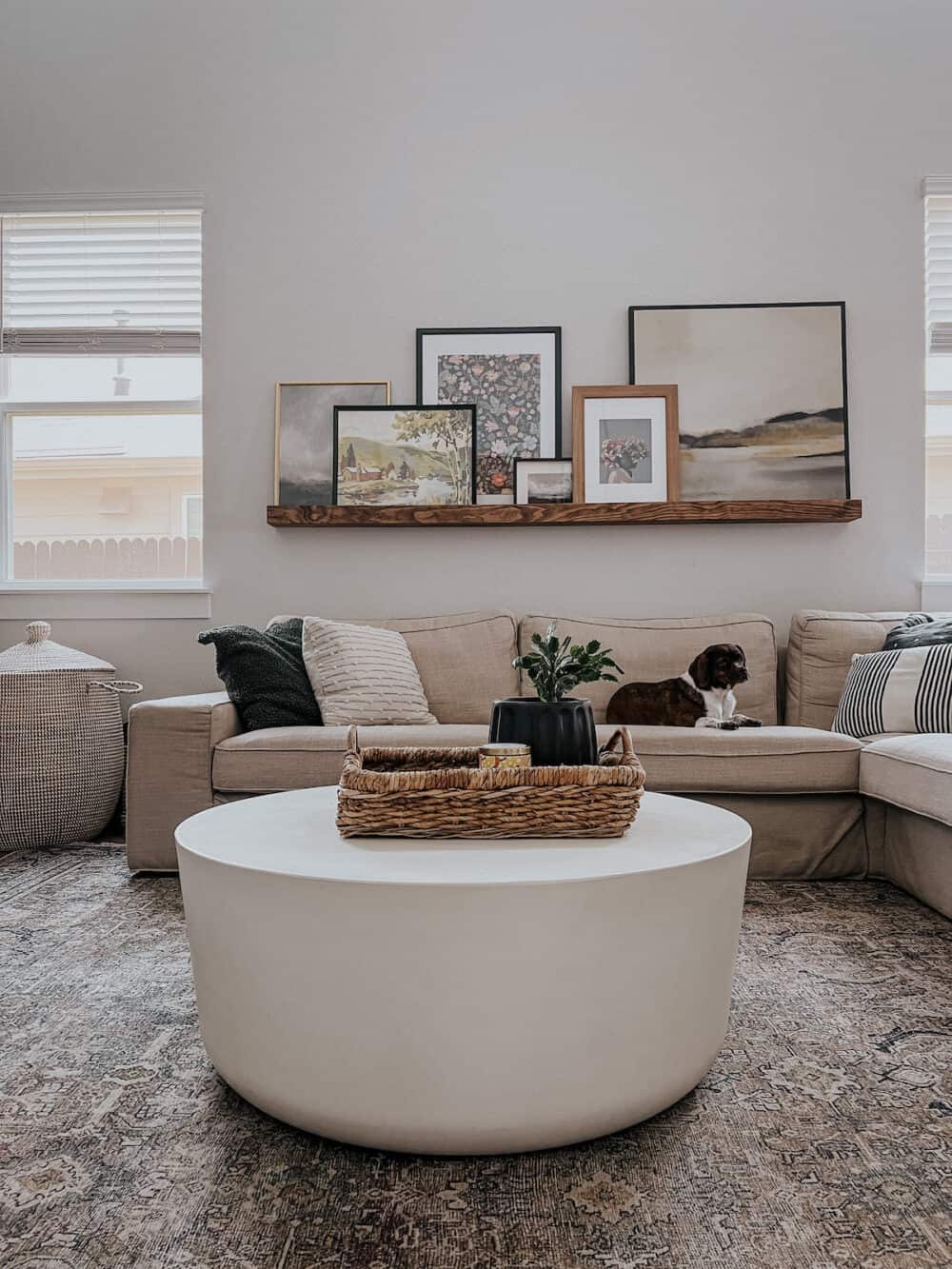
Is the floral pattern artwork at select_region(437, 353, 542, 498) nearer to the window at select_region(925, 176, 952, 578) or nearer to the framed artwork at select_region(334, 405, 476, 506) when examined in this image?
the framed artwork at select_region(334, 405, 476, 506)

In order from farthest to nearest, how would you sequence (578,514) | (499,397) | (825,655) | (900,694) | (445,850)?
(499,397) < (578,514) < (825,655) < (900,694) < (445,850)

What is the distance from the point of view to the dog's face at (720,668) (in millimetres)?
3043

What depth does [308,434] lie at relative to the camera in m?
3.79

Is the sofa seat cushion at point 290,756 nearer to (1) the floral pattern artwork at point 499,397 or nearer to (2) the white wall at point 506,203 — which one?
(2) the white wall at point 506,203

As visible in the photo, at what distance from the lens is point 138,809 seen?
2811 millimetres

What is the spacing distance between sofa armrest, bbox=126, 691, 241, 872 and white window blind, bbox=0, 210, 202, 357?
1734mm

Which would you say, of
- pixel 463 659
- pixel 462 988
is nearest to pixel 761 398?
pixel 463 659

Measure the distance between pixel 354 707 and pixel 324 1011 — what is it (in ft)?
6.10

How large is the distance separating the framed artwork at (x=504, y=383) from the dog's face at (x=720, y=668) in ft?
3.55

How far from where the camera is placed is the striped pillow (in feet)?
9.28

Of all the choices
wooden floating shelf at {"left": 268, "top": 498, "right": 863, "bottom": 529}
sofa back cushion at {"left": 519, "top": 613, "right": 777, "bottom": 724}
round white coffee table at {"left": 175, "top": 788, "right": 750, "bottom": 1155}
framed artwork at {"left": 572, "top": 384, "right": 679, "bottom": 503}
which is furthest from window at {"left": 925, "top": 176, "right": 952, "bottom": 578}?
round white coffee table at {"left": 175, "top": 788, "right": 750, "bottom": 1155}

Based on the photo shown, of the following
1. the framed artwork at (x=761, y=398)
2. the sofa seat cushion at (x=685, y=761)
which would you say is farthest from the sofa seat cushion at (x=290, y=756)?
the framed artwork at (x=761, y=398)

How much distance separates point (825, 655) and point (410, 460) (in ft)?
5.38

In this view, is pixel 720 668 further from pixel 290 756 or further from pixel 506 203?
pixel 506 203
